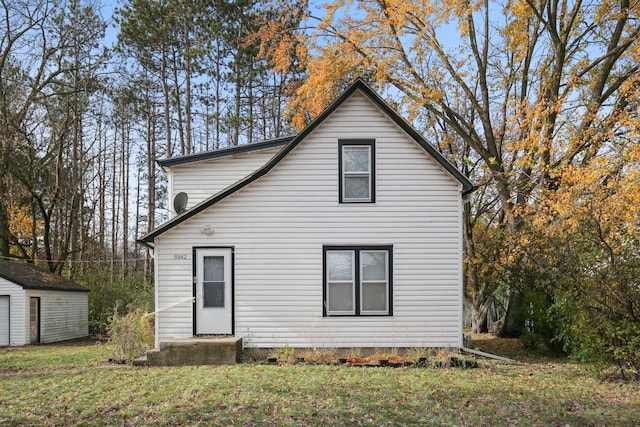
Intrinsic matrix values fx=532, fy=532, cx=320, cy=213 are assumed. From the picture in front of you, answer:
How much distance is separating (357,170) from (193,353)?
5.77 metres


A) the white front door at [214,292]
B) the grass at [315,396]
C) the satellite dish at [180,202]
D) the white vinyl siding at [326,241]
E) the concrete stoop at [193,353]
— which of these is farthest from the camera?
the satellite dish at [180,202]

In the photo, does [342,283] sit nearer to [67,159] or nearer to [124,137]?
[67,159]

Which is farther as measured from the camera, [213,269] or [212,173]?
[212,173]

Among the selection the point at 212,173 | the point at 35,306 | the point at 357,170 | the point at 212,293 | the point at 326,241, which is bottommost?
the point at 35,306

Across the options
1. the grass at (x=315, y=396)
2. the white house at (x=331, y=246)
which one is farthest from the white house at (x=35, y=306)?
the white house at (x=331, y=246)

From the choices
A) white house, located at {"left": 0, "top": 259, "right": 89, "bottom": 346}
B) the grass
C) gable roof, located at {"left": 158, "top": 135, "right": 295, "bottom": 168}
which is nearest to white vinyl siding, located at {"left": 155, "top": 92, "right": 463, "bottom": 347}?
the grass

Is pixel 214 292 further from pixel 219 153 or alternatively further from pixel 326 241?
pixel 219 153

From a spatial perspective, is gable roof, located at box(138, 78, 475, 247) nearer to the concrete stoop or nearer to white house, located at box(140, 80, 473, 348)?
white house, located at box(140, 80, 473, 348)

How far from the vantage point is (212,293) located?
12945 millimetres

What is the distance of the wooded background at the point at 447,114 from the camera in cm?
1108

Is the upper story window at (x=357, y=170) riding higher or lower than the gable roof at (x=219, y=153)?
lower

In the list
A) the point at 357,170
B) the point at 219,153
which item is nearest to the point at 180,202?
the point at 219,153

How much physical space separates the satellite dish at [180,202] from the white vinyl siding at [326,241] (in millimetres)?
2886

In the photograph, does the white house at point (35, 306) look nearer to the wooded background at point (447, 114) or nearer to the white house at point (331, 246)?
the wooded background at point (447, 114)
